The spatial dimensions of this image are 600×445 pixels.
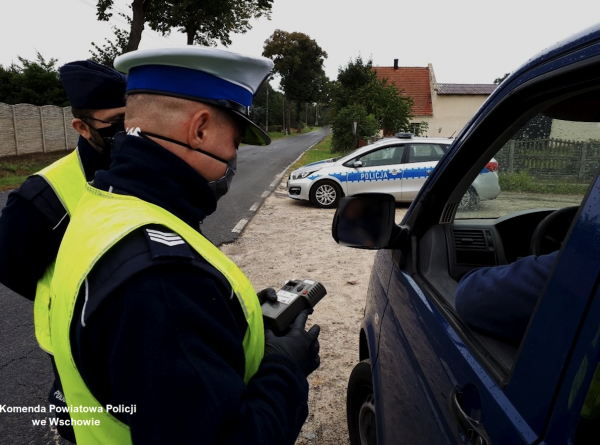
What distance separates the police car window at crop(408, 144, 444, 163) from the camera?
31.4 feet

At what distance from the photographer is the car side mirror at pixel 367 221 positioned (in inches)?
67.2

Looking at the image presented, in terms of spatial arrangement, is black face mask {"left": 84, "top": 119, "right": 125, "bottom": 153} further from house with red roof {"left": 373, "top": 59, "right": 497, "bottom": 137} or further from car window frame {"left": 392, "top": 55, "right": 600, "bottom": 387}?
house with red roof {"left": 373, "top": 59, "right": 497, "bottom": 137}

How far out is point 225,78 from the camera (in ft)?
4.21

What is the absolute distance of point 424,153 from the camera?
31.6 ft

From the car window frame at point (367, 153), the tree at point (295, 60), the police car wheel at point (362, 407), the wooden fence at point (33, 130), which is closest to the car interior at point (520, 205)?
the police car wheel at point (362, 407)

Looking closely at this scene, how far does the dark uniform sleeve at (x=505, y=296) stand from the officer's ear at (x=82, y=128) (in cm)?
199

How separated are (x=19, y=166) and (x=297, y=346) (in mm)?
17005

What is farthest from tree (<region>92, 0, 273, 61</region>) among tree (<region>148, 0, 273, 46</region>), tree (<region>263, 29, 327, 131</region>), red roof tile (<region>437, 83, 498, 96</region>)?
tree (<region>263, 29, 327, 131</region>)

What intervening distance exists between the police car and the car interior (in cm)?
763

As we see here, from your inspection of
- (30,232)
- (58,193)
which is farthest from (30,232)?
(58,193)

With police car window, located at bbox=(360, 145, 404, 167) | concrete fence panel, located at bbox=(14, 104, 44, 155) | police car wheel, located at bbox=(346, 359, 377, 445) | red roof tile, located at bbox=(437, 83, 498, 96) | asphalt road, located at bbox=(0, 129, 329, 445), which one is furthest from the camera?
concrete fence panel, located at bbox=(14, 104, 44, 155)

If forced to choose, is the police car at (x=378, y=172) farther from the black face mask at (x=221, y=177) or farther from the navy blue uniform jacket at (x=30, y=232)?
the black face mask at (x=221, y=177)

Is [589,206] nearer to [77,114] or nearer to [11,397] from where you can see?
[77,114]

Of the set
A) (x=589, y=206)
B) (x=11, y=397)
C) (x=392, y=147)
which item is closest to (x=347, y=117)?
(x=392, y=147)
